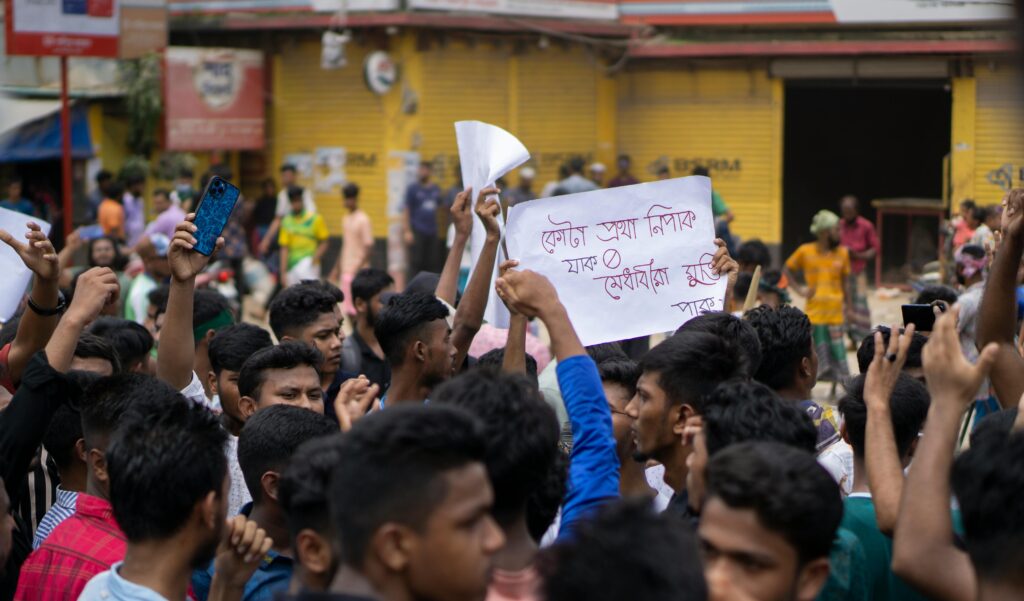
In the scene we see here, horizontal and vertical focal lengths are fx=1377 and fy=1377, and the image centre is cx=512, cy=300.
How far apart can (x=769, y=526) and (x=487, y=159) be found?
326cm

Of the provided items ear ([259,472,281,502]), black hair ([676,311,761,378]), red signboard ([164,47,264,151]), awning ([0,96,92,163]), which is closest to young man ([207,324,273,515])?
ear ([259,472,281,502])

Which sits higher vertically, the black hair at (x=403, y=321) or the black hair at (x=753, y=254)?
the black hair at (x=403, y=321)

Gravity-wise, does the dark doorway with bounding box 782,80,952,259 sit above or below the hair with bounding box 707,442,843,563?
above

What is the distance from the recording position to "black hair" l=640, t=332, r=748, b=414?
3967mm

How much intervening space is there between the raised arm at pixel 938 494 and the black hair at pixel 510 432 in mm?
786

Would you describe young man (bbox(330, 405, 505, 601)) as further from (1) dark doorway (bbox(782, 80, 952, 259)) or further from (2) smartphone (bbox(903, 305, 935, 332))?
(1) dark doorway (bbox(782, 80, 952, 259))

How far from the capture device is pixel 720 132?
71.4 feet

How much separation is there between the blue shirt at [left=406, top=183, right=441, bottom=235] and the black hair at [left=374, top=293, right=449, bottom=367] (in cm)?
1470

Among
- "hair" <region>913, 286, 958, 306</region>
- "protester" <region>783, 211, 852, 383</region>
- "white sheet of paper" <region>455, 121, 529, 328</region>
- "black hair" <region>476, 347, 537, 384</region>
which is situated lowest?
"protester" <region>783, 211, 852, 383</region>

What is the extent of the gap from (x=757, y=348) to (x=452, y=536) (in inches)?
87.4

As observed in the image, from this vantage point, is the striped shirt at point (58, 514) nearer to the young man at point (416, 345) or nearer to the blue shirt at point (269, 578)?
the blue shirt at point (269, 578)

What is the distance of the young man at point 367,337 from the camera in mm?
7004

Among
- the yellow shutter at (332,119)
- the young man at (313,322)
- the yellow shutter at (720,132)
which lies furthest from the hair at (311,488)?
the yellow shutter at (720,132)

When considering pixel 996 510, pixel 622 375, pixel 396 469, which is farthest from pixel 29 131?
pixel 996 510
